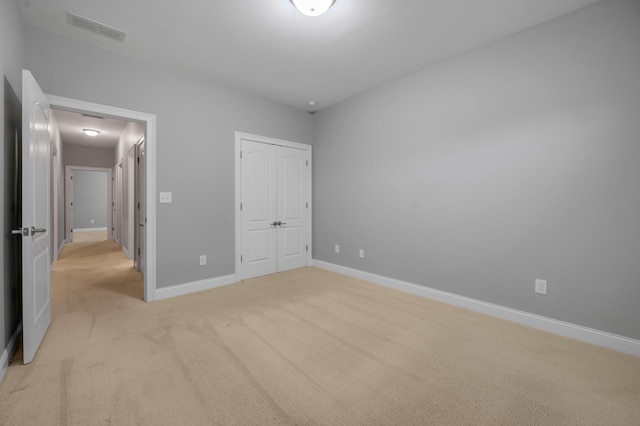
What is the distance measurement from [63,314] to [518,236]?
4574 millimetres

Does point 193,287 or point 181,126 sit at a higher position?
point 181,126

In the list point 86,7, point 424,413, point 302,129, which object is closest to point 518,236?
point 424,413

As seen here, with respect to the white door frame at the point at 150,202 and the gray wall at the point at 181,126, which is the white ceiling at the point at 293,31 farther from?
the white door frame at the point at 150,202

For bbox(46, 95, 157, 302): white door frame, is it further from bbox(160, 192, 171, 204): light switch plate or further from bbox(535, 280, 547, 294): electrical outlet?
bbox(535, 280, 547, 294): electrical outlet

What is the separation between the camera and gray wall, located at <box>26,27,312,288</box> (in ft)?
9.02

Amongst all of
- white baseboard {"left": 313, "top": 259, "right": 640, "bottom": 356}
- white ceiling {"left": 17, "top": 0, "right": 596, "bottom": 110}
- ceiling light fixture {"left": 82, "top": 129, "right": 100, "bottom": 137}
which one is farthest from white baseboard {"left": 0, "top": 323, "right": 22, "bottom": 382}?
ceiling light fixture {"left": 82, "top": 129, "right": 100, "bottom": 137}

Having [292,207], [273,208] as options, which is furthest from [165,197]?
[292,207]

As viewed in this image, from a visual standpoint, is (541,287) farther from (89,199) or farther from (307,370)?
(89,199)

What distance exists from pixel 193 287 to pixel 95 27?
286cm

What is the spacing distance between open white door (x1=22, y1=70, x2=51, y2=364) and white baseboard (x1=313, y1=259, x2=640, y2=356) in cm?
349

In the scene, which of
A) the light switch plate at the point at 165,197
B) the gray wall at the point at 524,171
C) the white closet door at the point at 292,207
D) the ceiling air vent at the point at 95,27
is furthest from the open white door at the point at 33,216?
the gray wall at the point at 524,171

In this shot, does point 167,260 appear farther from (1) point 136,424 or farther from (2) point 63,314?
(1) point 136,424

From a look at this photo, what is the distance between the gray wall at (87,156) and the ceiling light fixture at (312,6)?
823 cm

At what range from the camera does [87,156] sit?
25.7 feet
